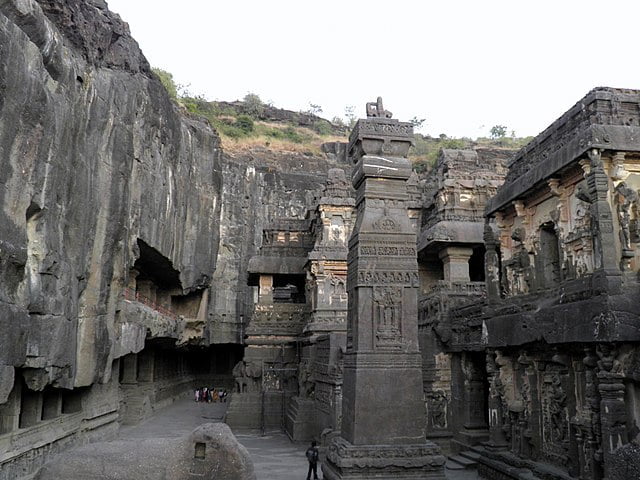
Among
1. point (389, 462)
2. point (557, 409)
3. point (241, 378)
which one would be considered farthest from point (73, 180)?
point (557, 409)

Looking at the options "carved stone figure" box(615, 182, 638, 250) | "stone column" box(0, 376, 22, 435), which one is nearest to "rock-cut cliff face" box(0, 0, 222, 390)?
"stone column" box(0, 376, 22, 435)

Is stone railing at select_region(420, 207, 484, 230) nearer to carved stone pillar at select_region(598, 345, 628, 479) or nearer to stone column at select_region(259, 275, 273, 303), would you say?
stone column at select_region(259, 275, 273, 303)

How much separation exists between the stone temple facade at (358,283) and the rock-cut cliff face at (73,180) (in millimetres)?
74

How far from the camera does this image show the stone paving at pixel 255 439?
12.7m

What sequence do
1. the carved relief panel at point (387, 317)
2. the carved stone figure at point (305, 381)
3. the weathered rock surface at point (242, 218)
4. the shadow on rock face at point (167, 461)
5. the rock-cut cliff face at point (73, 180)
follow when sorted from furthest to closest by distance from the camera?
1. the weathered rock surface at point (242, 218)
2. the carved stone figure at point (305, 381)
3. the rock-cut cliff face at point (73, 180)
4. the carved relief panel at point (387, 317)
5. the shadow on rock face at point (167, 461)

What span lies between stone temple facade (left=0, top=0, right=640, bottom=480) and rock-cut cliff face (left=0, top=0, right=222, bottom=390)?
0.07 metres

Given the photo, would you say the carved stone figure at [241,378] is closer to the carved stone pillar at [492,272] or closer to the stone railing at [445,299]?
the stone railing at [445,299]

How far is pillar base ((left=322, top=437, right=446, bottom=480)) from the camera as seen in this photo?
7.14 metres

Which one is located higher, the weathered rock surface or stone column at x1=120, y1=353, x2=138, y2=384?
the weathered rock surface

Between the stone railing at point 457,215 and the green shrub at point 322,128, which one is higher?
the green shrub at point 322,128

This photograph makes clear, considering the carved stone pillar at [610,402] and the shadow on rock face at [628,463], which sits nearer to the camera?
the shadow on rock face at [628,463]

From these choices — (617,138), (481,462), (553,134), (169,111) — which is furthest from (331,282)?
(617,138)

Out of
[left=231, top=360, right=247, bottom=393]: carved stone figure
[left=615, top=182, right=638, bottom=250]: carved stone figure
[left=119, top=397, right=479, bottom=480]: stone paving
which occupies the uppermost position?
[left=615, top=182, right=638, bottom=250]: carved stone figure

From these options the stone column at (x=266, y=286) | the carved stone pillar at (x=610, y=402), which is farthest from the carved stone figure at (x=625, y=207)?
the stone column at (x=266, y=286)
